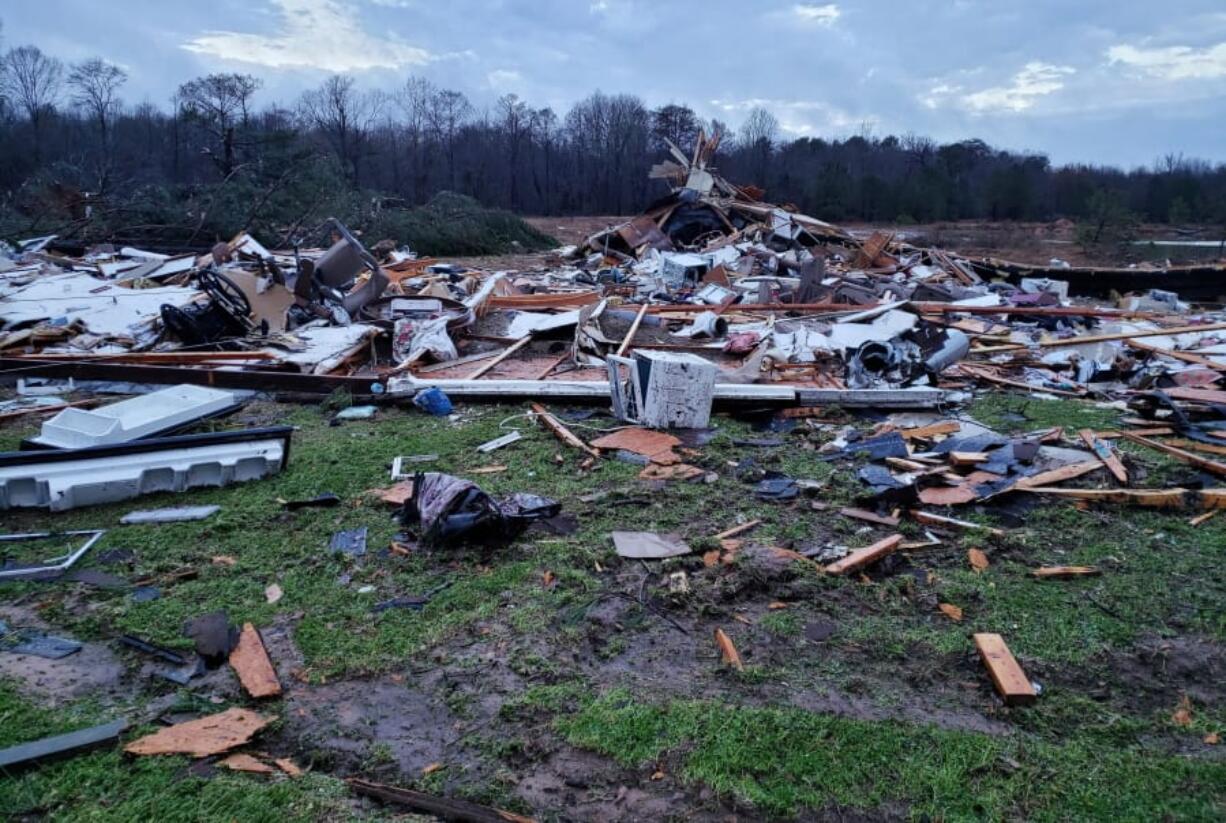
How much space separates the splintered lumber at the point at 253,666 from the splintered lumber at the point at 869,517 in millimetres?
3310

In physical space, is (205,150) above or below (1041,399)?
above

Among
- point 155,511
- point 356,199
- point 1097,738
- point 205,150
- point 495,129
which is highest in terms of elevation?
point 495,129

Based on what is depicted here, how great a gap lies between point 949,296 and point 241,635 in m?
13.8

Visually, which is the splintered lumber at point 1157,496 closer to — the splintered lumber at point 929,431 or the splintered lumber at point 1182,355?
the splintered lumber at point 929,431

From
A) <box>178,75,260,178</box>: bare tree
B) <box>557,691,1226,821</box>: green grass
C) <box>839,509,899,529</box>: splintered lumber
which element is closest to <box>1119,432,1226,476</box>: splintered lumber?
<box>839,509,899,529</box>: splintered lumber

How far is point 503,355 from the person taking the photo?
8.68m

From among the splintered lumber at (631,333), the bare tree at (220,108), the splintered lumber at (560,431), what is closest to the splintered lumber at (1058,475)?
the splintered lumber at (560,431)

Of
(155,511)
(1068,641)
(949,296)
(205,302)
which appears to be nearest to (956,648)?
(1068,641)

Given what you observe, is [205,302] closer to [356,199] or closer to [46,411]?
[46,411]

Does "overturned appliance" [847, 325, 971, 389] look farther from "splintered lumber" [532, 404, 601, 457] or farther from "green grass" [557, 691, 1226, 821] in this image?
"green grass" [557, 691, 1226, 821]

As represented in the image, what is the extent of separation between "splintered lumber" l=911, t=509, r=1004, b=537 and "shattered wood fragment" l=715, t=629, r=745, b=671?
6.24ft

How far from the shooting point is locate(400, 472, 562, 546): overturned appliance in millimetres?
4051

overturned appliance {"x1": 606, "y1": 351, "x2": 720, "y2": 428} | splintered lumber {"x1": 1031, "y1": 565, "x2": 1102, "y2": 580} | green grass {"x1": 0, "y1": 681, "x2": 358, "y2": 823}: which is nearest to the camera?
green grass {"x1": 0, "y1": 681, "x2": 358, "y2": 823}

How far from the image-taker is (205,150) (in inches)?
982
